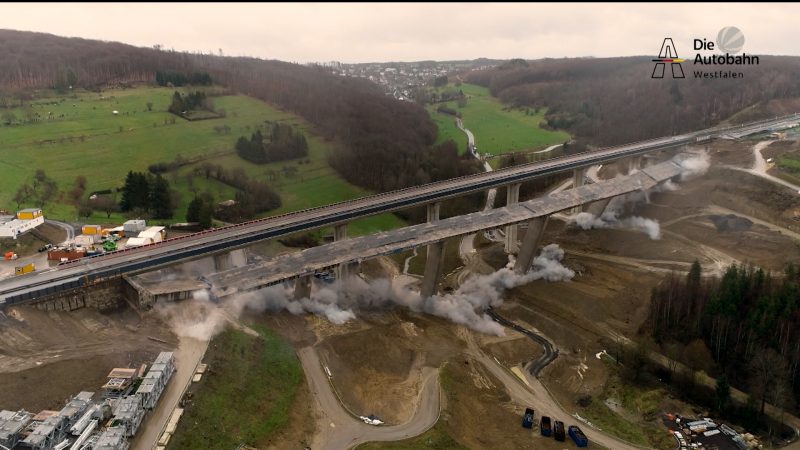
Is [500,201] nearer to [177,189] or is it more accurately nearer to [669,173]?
[669,173]

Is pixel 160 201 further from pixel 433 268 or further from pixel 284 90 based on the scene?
pixel 284 90

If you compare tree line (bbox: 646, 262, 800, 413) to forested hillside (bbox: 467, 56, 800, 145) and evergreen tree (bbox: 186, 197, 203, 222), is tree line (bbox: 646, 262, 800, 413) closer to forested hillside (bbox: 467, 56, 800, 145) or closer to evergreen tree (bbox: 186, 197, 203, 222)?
evergreen tree (bbox: 186, 197, 203, 222)

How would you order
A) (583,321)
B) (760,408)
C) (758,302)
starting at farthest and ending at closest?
(583,321), (758,302), (760,408)

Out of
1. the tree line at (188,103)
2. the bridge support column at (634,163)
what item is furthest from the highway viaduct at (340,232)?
the tree line at (188,103)

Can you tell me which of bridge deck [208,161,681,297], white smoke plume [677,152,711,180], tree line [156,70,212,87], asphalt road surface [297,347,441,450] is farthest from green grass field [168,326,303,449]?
tree line [156,70,212,87]

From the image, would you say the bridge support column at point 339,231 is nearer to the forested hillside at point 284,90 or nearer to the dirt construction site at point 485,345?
the dirt construction site at point 485,345

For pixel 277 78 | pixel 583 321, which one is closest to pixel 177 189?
pixel 277 78
